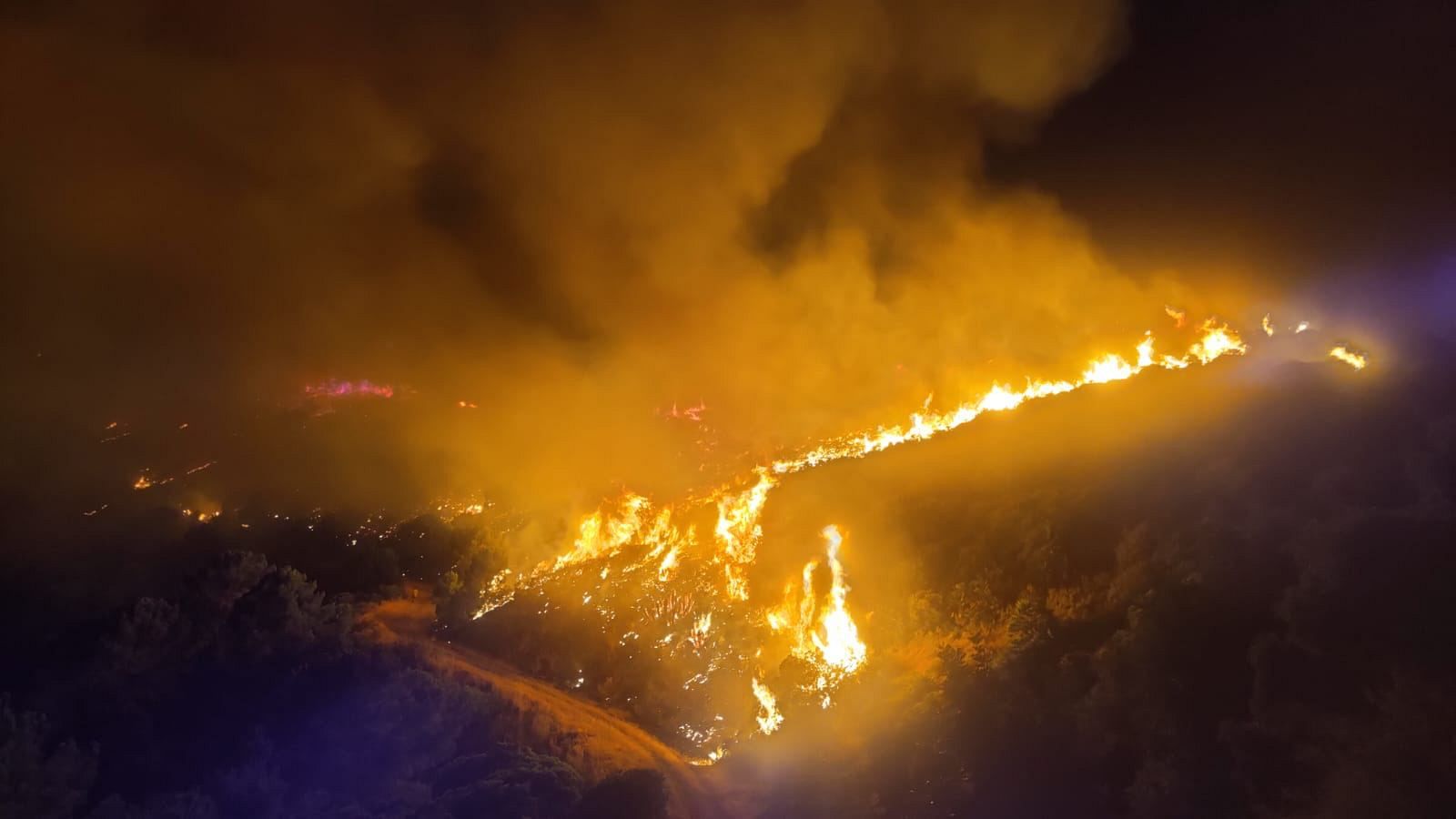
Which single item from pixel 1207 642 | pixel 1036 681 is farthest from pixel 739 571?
pixel 1207 642

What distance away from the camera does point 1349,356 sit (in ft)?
49.8

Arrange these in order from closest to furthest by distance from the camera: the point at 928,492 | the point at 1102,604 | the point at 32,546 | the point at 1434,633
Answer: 1. the point at 1434,633
2. the point at 1102,604
3. the point at 928,492
4. the point at 32,546

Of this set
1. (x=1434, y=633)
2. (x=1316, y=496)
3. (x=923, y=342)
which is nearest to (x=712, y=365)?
(x=923, y=342)

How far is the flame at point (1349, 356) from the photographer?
1484cm

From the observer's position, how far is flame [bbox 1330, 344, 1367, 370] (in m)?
14.8

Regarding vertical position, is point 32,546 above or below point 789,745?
above

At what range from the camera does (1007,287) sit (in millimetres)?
18719

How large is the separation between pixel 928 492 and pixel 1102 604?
3.88 meters

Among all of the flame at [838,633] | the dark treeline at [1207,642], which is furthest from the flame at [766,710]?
the flame at [838,633]

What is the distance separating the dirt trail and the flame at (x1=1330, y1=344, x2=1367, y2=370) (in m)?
13.3

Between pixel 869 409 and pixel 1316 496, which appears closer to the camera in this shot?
pixel 1316 496

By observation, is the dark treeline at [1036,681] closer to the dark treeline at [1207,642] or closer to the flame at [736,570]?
the dark treeline at [1207,642]

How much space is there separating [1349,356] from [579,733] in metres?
15.1

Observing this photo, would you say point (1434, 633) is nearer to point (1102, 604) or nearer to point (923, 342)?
point (1102, 604)
